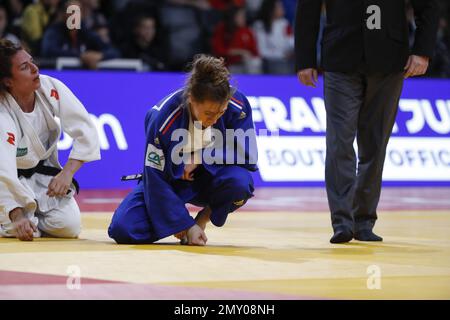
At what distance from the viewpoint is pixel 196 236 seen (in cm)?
463

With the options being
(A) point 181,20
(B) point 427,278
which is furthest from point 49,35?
(B) point 427,278

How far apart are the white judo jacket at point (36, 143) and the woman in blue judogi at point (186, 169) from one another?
412 millimetres

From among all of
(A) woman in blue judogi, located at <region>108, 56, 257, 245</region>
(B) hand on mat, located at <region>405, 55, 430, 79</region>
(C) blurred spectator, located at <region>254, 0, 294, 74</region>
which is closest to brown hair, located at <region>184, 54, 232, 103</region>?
(A) woman in blue judogi, located at <region>108, 56, 257, 245</region>

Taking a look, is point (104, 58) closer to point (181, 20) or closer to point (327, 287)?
point (181, 20)

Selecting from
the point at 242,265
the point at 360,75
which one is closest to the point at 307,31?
the point at 360,75

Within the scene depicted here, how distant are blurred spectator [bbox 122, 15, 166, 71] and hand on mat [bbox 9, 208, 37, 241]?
5889 millimetres

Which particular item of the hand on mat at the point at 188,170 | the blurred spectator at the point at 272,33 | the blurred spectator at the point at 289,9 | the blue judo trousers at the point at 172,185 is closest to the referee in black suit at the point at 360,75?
the blue judo trousers at the point at 172,185

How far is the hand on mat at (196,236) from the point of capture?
4.63m

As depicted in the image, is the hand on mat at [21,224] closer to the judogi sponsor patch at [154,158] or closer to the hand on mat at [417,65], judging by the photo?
the judogi sponsor patch at [154,158]

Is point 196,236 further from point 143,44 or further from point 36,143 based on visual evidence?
point 143,44

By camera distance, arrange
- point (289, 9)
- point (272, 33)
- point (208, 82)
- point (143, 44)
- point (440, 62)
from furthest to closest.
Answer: point (289, 9)
point (272, 33)
point (440, 62)
point (143, 44)
point (208, 82)

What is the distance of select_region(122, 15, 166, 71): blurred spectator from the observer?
1053 centimetres

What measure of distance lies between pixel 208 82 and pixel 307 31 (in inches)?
40.9

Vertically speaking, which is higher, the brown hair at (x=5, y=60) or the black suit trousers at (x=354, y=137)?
the brown hair at (x=5, y=60)
